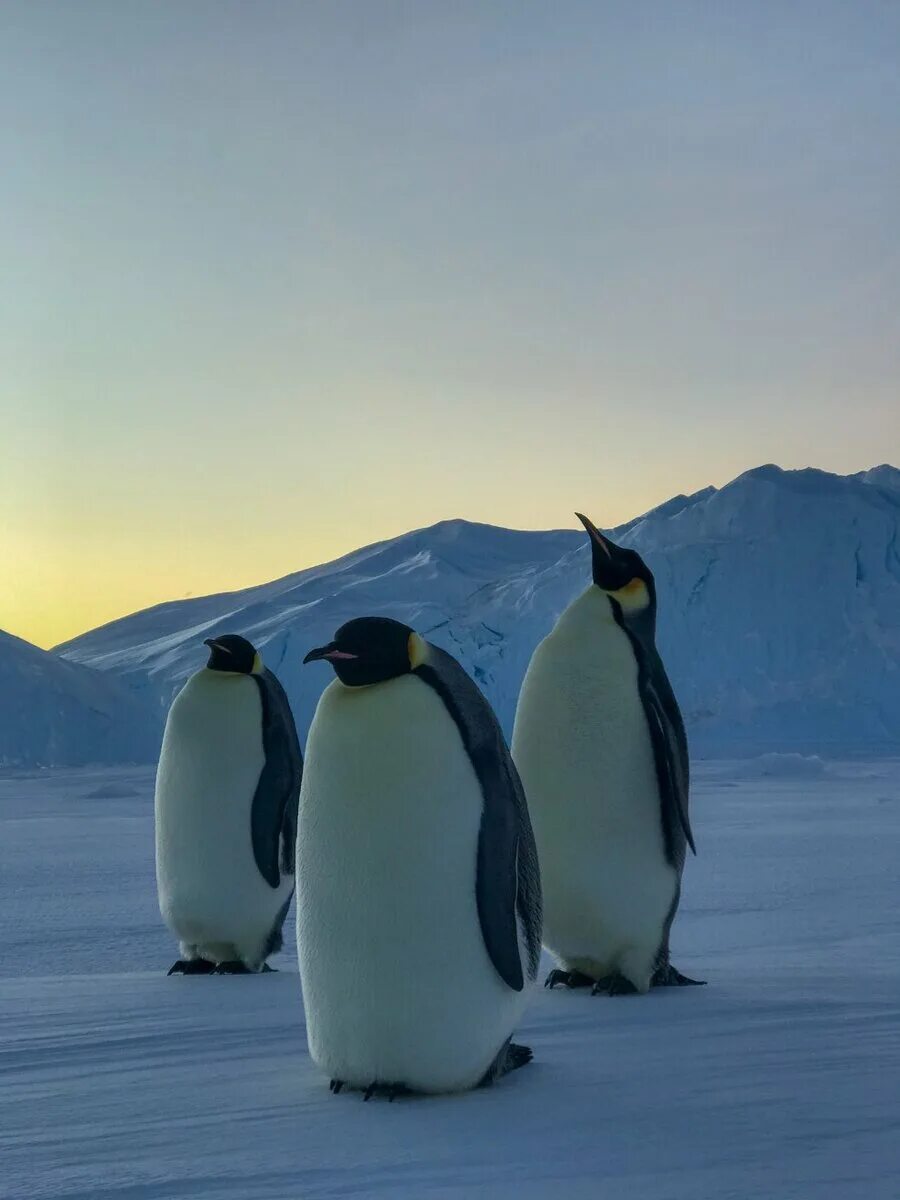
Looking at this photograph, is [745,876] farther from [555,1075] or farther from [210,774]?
[555,1075]

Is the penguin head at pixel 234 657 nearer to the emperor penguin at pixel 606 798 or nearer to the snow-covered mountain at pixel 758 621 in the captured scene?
the emperor penguin at pixel 606 798

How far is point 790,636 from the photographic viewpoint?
22000 millimetres

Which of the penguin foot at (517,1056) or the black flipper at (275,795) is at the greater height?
the black flipper at (275,795)

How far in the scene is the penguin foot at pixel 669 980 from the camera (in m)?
3.59

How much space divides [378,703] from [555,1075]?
0.74 meters

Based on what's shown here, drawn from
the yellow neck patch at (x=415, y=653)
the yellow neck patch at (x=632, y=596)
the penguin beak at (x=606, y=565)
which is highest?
the penguin beak at (x=606, y=565)

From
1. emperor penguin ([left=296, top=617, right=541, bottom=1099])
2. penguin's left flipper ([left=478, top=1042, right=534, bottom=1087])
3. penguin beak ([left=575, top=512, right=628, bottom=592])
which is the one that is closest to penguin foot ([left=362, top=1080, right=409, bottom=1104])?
emperor penguin ([left=296, top=617, right=541, bottom=1099])

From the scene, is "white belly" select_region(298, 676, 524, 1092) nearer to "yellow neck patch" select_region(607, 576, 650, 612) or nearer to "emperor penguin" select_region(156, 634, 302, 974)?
"yellow neck patch" select_region(607, 576, 650, 612)

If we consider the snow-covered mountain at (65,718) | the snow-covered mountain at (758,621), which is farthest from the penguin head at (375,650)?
the snow-covered mountain at (65,718)

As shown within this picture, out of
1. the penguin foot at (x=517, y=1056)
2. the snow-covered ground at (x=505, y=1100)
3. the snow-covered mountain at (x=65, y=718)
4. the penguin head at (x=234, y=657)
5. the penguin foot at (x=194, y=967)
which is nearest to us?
the snow-covered ground at (x=505, y=1100)

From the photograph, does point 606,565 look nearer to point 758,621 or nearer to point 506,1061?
→ point 506,1061

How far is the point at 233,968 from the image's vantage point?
173 inches

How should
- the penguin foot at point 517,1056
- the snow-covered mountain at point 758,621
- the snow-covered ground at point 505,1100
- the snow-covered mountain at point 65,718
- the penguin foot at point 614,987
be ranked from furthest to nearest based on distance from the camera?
1. the snow-covered mountain at point 65,718
2. the snow-covered mountain at point 758,621
3. the penguin foot at point 614,987
4. the penguin foot at point 517,1056
5. the snow-covered ground at point 505,1100

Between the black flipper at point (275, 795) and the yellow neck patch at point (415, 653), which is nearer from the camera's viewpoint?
the yellow neck patch at point (415, 653)
